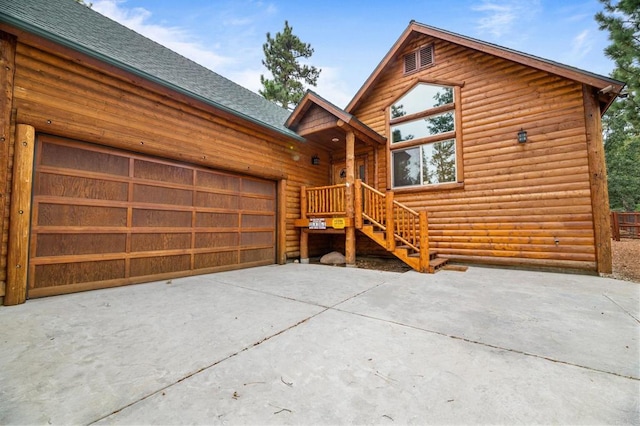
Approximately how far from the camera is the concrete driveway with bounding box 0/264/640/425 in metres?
1.39

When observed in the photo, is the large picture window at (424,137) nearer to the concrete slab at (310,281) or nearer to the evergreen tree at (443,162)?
the evergreen tree at (443,162)

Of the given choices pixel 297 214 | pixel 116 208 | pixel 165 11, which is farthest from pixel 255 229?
pixel 165 11

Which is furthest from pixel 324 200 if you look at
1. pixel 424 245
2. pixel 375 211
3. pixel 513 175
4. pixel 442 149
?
pixel 513 175

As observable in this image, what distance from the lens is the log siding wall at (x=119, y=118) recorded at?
344 centimetres

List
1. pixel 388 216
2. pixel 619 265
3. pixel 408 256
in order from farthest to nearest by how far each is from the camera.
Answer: pixel 619 265
pixel 388 216
pixel 408 256

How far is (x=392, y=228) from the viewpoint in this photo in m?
5.94

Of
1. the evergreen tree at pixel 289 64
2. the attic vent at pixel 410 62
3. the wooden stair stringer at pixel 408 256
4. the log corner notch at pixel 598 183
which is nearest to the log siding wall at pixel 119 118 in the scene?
the wooden stair stringer at pixel 408 256

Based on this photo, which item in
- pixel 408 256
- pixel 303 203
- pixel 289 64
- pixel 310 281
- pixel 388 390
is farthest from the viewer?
pixel 289 64

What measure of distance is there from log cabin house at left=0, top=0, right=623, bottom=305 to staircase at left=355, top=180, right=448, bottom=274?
0.15ft

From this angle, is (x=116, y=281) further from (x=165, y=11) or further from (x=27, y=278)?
(x=165, y=11)

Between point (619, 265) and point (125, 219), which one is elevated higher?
point (125, 219)

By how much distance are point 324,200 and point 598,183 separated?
Result: 18.5 feet

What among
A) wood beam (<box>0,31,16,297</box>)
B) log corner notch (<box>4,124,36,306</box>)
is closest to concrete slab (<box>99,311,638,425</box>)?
log corner notch (<box>4,124,36,306</box>)

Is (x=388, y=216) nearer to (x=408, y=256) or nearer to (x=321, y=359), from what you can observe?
(x=408, y=256)
